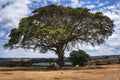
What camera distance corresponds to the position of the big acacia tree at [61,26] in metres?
38.6

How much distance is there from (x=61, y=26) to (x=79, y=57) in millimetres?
5858

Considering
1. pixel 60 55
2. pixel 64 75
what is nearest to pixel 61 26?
pixel 60 55

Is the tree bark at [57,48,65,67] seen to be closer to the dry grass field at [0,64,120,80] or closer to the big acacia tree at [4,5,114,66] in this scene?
the big acacia tree at [4,5,114,66]

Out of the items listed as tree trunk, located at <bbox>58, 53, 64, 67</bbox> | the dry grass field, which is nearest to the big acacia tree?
tree trunk, located at <bbox>58, 53, 64, 67</bbox>

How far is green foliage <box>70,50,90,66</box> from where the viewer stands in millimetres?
42281

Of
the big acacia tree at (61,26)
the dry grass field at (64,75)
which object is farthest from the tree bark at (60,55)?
the dry grass field at (64,75)

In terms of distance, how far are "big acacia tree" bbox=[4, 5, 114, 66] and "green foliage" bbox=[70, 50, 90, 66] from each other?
2370mm

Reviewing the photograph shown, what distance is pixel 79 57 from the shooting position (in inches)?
1671

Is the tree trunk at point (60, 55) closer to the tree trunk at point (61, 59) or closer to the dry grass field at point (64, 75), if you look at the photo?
the tree trunk at point (61, 59)

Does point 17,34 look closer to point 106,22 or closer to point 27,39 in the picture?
point 27,39

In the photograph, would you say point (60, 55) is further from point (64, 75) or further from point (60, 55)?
point (64, 75)

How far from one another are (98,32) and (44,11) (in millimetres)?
8168

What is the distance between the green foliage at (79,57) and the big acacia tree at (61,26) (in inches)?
93.3

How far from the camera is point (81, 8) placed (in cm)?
3888
